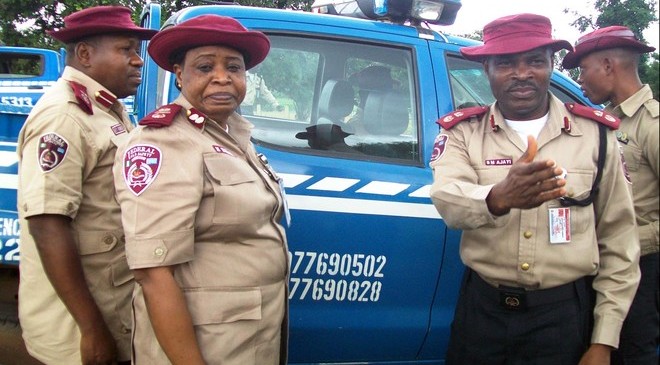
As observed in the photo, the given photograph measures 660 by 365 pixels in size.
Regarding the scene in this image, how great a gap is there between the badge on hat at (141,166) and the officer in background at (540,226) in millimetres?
845

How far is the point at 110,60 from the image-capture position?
7.04 ft

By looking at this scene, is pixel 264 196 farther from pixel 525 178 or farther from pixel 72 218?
pixel 525 178

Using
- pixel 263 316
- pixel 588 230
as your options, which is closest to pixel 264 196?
pixel 263 316

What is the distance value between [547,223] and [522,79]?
0.46 metres

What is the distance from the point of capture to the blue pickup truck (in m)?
2.41

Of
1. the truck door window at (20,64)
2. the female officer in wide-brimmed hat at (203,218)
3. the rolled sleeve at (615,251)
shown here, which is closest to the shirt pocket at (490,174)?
the rolled sleeve at (615,251)

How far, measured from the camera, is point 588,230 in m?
1.94

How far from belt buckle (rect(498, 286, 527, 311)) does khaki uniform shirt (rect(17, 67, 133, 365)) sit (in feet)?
3.82

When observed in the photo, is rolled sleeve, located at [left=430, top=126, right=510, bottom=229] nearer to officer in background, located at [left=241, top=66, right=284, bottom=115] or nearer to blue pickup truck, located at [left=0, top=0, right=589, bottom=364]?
blue pickup truck, located at [left=0, top=0, right=589, bottom=364]

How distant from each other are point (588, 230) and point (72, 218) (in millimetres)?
1535

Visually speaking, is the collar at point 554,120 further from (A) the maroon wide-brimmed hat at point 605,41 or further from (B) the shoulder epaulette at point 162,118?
(B) the shoulder epaulette at point 162,118

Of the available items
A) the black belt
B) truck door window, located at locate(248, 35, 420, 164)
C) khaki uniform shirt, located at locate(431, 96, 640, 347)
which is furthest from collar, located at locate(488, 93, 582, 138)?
truck door window, located at locate(248, 35, 420, 164)

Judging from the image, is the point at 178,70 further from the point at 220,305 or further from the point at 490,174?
the point at 490,174

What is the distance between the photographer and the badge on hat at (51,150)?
176cm
